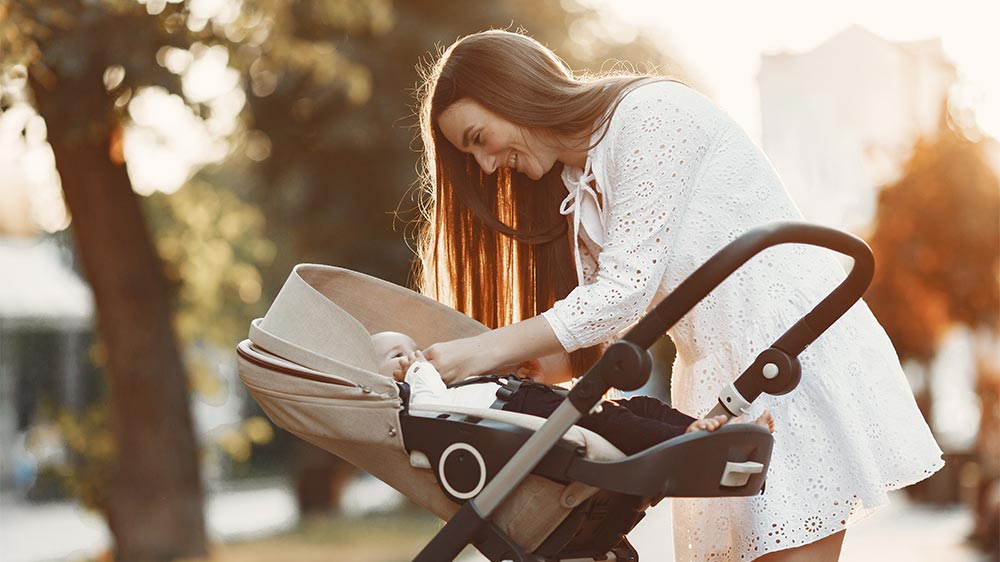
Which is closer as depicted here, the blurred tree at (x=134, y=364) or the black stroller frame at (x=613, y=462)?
the black stroller frame at (x=613, y=462)

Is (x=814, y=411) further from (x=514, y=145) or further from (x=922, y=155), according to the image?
(x=922, y=155)

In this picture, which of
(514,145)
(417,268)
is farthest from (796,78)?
(514,145)

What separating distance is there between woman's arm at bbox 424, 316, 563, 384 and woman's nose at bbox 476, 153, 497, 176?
0.46m

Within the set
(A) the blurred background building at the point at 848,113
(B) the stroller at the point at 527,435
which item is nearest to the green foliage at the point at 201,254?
(A) the blurred background building at the point at 848,113

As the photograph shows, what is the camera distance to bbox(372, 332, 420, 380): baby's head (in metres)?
2.95

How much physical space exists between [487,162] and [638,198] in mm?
462

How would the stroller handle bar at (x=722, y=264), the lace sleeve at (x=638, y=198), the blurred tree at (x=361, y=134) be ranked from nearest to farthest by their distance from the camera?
1. the stroller handle bar at (x=722, y=264)
2. the lace sleeve at (x=638, y=198)
3. the blurred tree at (x=361, y=134)

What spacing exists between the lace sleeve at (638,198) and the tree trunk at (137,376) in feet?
26.2

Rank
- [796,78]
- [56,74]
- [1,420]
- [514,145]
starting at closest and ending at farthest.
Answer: [514,145], [56,74], [796,78], [1,420]

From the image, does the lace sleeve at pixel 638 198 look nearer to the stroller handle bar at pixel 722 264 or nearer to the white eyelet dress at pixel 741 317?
the white eyelet dress at pixel 741 317

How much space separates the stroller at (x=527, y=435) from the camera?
2.30m

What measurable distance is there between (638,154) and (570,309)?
1.19 feet

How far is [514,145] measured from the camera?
9.68 ft

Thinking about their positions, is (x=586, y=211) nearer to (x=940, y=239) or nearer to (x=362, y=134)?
(x=940, y=239)
